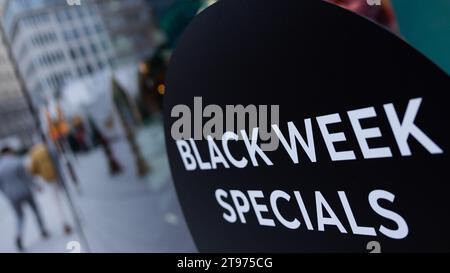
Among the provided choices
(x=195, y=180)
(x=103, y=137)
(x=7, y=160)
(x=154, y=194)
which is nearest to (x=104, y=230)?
(x=154, y=194)

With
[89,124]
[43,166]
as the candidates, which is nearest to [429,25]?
[43,166]

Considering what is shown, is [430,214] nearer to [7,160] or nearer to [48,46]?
[7,160]

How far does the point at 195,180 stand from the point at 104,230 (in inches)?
119

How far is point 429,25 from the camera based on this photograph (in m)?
1.03

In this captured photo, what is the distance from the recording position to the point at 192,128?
0.96m

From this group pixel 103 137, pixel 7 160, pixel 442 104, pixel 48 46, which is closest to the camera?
pixel 442 104

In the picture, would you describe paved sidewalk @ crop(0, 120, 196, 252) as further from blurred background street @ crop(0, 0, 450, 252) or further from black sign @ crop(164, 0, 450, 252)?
black sign @ crop(164, 0, 450, 252)

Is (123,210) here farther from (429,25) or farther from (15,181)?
(429,25)

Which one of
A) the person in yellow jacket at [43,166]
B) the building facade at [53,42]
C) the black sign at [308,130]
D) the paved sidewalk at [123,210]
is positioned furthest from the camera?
the person in yellow jacket at [43,166]

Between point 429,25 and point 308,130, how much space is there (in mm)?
540

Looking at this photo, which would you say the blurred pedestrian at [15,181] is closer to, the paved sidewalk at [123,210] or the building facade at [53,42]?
the paved sidewalk at [123,210]

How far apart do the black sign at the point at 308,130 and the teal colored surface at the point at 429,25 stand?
0.44 metres

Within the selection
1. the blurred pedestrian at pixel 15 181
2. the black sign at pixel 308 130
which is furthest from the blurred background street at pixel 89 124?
the black sign at pixel 308 130

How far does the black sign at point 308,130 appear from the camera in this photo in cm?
56
